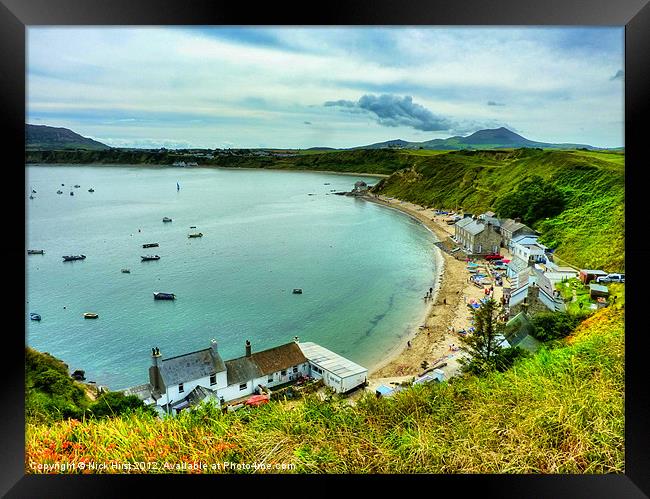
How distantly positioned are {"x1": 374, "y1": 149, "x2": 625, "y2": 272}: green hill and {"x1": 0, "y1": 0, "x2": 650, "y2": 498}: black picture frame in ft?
5.99

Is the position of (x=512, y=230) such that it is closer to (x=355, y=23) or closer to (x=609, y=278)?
(x=609, y=278)

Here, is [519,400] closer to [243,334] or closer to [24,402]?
[24,402]

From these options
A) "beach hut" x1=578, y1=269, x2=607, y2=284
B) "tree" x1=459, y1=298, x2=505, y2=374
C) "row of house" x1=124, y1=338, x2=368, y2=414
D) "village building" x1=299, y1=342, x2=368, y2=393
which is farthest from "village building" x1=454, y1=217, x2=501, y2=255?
"row of house" x1=124, y1=338, x2=368, y2=414

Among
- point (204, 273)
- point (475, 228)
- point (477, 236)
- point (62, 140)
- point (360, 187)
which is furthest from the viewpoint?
point (475, 228)

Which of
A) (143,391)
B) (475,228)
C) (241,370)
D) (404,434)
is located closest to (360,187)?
(475,228)

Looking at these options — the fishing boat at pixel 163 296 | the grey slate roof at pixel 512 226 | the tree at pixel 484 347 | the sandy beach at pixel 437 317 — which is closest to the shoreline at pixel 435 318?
the sandy beach at pixel 437 317

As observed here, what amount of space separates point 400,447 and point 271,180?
15.2ft

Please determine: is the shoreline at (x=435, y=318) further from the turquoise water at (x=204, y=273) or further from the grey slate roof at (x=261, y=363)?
the grey slate roof at (x=261, y=363)

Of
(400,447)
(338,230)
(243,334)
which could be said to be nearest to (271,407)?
(400,447)

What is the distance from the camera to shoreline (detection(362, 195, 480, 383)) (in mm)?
4758

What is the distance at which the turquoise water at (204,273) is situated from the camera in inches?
203

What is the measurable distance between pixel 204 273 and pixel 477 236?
13.9ft

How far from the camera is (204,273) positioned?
595cm

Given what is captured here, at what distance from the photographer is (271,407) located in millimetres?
2205
